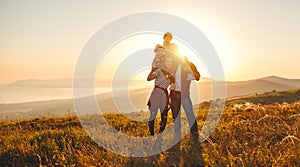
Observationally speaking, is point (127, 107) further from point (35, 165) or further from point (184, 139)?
point (35, 165)

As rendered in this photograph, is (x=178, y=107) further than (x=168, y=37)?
Yes

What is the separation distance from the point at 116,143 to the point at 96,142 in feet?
1.72

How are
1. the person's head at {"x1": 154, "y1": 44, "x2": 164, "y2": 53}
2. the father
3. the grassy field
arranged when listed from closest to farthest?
the grassy field
the person's head at {"x1": 154, "y1": 44, "x2": 164, "y2": 53}
the father

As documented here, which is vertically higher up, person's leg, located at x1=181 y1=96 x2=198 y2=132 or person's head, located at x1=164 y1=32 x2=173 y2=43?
person's head, located at x1=164 y1=32 x2=173 y2=43

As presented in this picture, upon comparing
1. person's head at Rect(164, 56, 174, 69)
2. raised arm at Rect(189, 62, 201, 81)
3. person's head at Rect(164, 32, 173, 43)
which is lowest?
raised arm at Rect(189, 62, 201, 81)

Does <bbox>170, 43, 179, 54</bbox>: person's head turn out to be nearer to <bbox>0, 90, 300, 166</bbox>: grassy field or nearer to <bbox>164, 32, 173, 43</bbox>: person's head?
<bbox>164, 32, 173, 43</bbox>: person's head

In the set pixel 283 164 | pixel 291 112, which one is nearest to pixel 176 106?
pixel 283 164

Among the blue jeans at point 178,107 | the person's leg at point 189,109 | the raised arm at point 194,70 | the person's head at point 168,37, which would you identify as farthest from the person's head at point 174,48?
the person's leg at point 189,109

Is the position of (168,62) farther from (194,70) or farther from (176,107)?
(176,107)

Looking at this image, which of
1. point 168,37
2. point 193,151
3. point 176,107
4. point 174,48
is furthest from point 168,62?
point 193,151

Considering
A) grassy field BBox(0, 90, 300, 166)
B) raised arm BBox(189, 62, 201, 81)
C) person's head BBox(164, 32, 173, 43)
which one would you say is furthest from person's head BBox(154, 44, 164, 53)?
grassy field BBox(0, 90, 300, 166)

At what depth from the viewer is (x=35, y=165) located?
21.5 feet

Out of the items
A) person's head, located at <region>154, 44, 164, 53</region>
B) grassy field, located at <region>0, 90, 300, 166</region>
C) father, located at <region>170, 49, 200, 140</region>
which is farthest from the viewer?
father, located at <region>170, 49, 200, 140</region>

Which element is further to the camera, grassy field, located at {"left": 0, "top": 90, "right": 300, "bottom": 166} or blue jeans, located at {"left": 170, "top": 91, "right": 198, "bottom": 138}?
blue jeans, located at {"left": 170, "top": 91, "right": 198, "bottom": 138}
